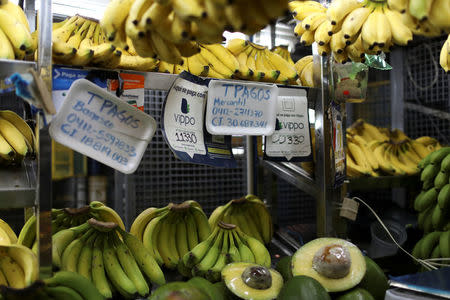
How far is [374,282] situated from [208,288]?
69 centimetres

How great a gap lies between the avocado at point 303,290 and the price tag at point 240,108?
2.32 feet

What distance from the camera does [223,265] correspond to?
1.74 meters

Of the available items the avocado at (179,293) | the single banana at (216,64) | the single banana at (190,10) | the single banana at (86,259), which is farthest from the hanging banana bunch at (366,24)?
the single banana at (86,259)

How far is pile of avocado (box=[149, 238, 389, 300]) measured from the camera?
143cm

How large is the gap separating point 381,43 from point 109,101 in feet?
3.49

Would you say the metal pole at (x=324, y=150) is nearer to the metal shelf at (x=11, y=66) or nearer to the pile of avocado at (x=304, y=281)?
the pile of avocado at (x=304, y=281)

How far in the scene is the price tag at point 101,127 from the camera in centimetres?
146

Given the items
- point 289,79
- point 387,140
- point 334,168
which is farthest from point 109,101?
point 387,140

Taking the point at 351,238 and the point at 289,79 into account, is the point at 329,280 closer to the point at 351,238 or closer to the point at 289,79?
the point at 289,79

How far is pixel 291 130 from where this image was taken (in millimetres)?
2150

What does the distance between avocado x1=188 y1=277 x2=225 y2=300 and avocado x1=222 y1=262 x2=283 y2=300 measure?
0.14ft

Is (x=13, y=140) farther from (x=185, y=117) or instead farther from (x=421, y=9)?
(x=421, y=9)

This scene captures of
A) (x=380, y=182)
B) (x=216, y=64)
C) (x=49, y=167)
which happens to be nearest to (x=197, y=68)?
(x=216, y=64)

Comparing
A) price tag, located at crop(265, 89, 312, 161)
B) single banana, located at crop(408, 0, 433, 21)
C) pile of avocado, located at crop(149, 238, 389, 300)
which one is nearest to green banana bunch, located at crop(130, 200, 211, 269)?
pile of avocado, located at crop(149, 238, 389, 300)
